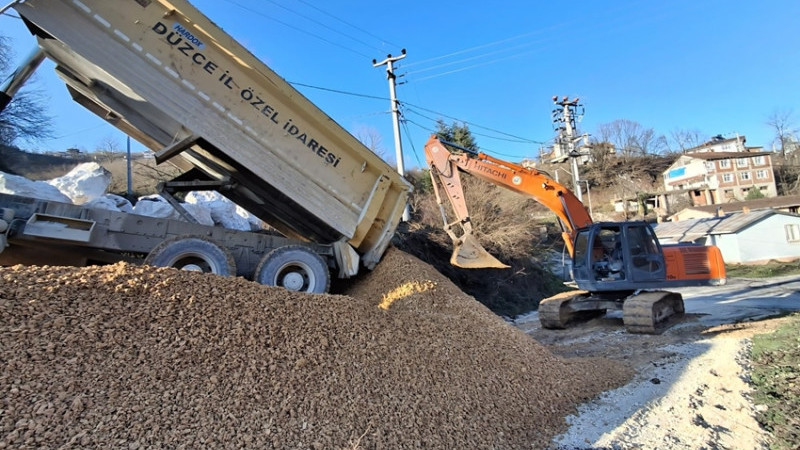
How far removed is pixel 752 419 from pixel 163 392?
4.81 metres

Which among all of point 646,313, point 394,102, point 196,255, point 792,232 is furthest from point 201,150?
point 792,232

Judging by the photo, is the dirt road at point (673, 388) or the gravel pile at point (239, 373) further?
the dirt road at point (673, 388)

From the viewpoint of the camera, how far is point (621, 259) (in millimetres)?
9109

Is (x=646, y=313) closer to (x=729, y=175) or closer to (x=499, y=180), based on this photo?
(x=499, y=180)

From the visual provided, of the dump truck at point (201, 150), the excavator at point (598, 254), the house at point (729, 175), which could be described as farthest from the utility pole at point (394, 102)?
the house at point (729, 175)

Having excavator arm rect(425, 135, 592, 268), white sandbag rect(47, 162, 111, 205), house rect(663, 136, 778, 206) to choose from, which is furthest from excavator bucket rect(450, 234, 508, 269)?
house rect(663, 136, 778, 206)

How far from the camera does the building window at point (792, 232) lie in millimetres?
28641

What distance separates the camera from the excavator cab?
8.89m

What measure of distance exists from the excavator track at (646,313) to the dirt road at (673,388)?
0.66ft

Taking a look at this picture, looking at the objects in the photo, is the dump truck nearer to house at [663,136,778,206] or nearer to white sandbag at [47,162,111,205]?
white sandbag at [47,162,111,205]

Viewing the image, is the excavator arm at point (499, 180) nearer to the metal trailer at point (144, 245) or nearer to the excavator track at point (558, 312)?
the excavator track at point (558, 312)

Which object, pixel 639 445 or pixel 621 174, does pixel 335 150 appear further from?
pixel 621 174

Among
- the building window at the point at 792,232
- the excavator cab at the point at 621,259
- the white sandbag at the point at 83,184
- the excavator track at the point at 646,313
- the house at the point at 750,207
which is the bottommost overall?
the excavator track at the point at 646,313

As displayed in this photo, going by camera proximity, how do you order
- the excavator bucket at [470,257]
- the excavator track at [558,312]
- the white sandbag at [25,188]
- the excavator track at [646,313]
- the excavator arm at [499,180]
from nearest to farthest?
1. the white sandbag at [25,188]
2. the excavator bucket at [470,257]
3. the excavator track at [646,313]
4. the excavator arm at [499,180]
5. the excavator track at [558,312]
